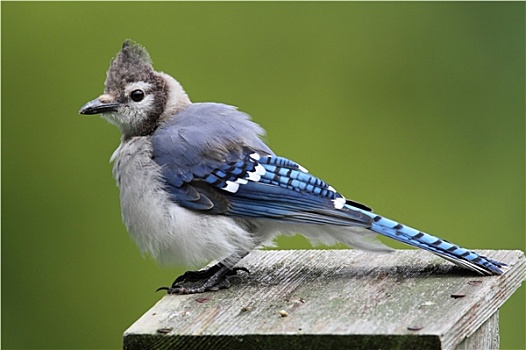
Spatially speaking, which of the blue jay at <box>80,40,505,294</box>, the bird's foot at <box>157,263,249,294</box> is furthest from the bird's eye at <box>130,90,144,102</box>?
the bird's foot at <box>157,263,249,294</box>

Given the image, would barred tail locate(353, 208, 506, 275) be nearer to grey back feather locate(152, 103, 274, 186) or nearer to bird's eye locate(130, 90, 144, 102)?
grey back feather locate(152, 103, 274, 186)

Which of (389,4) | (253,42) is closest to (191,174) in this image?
(253,42)

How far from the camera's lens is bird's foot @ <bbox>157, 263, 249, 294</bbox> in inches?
133

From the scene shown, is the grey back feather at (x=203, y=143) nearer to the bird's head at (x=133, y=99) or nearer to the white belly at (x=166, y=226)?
the white belly at (x=166, y=226)

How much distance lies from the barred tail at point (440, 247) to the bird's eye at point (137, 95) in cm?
104

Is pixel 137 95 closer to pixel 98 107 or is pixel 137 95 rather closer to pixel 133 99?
pixel 133 99

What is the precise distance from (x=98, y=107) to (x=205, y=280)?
0.88m

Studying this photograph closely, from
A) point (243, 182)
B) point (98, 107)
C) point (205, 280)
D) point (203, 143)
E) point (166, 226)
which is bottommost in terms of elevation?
point (205, 280)

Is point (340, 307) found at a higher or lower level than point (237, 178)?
lower

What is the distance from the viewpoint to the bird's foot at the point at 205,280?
11.1ft

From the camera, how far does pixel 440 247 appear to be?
336 centimetres

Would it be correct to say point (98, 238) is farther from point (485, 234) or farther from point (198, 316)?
point (198, 316)

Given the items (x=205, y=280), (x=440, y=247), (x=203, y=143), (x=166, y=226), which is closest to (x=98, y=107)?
(x=203, y=143)

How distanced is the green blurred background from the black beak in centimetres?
132
